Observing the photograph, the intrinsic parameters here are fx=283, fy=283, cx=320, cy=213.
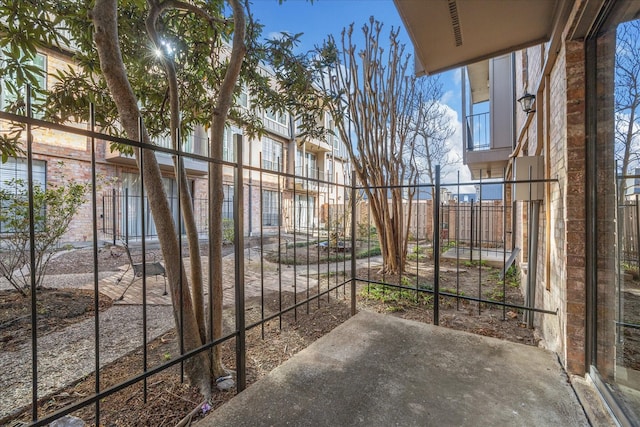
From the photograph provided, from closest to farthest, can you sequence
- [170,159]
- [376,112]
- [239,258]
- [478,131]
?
1. [239,258]
2. [376,112]
3. [478,131]
4. [170,159]

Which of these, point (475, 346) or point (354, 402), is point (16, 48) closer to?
point (354, 402)

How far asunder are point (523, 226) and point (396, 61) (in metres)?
3.89

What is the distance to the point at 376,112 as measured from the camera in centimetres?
553

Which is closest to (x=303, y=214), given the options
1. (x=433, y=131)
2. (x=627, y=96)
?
(x=433, y=131)

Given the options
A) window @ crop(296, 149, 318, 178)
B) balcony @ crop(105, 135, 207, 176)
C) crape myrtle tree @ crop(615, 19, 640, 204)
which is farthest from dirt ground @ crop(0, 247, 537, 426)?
window @ crop(296, 149, 318, 178)

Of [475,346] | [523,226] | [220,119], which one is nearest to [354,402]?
[475,346]

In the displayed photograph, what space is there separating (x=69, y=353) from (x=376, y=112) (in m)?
5.59

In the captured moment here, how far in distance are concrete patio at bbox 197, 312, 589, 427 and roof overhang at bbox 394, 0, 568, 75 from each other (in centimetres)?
271

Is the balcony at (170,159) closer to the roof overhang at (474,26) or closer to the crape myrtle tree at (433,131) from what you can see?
the crape myrtle tree at (433,131)

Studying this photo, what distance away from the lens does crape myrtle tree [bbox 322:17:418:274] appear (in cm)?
545

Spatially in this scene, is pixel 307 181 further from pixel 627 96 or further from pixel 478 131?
pixel 478 131

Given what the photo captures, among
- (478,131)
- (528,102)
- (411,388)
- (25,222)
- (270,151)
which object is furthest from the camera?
(270,151)

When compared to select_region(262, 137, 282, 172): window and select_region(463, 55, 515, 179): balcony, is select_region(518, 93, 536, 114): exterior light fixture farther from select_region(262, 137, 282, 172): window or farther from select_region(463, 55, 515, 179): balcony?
select_region(262, 137, 282, 172): window

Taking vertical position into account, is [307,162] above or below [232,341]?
above
